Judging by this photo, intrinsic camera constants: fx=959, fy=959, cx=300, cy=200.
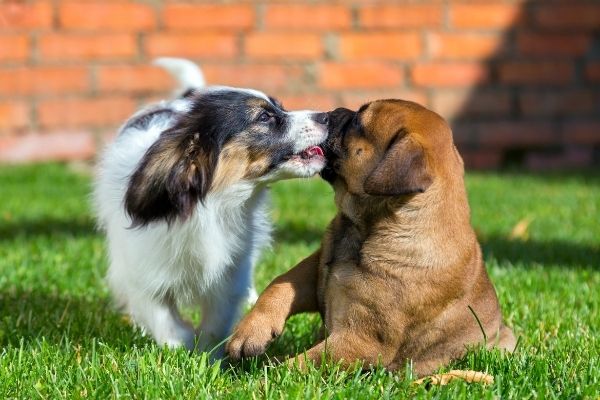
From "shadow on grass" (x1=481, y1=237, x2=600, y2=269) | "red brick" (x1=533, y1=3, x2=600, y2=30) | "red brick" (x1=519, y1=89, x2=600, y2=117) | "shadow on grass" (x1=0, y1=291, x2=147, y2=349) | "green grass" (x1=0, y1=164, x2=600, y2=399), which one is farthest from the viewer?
"red brick" (x1=519, y1=89, x2=600, y2=117)

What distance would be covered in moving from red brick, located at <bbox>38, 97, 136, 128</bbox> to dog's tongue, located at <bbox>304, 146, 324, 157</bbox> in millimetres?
4877

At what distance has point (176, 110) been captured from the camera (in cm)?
384

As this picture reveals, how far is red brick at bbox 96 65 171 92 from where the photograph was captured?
8039 millimetres

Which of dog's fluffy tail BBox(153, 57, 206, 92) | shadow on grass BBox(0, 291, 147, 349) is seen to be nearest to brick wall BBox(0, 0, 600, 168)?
dog's fluffy tail BBox(153, 57, 206, 92)

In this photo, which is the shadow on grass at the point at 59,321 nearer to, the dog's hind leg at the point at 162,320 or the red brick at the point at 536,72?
the dog's hind leg at the point at 162,320

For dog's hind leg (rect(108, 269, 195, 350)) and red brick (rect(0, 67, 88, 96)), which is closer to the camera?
dog's hind leg (rect(108, 269, 195, 350))

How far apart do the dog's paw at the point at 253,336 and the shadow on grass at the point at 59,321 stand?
43 centimetres

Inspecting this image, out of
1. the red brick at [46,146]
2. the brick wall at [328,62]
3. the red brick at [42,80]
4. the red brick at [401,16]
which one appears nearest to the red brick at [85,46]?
the brick wall at [328,62]

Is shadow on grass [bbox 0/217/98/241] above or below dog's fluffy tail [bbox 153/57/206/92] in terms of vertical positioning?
below

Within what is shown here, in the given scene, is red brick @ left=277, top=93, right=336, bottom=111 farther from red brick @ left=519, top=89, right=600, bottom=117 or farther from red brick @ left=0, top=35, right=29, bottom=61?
red brick @ left=0, top=35, right=29, bottom=61

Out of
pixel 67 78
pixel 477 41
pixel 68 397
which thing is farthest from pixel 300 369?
pixel 477 41

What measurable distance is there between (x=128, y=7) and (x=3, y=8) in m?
1.01

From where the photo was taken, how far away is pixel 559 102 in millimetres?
8797

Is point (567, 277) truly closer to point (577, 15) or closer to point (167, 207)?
point (167, 207)
